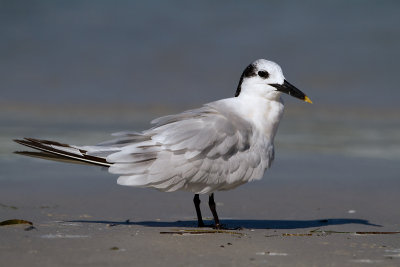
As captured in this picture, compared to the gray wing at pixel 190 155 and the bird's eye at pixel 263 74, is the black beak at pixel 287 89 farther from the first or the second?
the gray wing at pixel 190 155

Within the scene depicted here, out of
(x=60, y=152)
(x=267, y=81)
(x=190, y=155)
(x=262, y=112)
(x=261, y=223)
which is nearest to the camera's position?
(x=60, y=152)

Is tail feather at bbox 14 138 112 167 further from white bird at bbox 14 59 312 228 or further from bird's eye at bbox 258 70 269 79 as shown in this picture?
bird's eye at bbox 258 70 269 79

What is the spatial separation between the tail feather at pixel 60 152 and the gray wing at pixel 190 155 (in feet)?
0.31

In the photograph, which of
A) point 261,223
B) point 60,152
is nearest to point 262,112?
point 261,223

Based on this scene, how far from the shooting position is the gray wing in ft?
15.6

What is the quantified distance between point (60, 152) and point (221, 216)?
53.7 inches

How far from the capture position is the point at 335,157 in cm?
763

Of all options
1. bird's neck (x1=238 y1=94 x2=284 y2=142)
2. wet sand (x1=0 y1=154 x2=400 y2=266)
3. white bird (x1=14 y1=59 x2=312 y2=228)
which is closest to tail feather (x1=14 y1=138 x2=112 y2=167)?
white bird (x1=14 y1=59 x2=312 y2=228)

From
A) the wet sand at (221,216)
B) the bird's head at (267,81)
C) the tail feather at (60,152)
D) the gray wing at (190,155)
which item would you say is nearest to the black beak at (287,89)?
the bird's head at (267,81)

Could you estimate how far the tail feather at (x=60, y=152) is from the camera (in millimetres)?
4648

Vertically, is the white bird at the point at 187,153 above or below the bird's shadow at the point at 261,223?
above

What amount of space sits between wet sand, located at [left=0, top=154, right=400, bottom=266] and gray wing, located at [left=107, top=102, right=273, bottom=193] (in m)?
0.30

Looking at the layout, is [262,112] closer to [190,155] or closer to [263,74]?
[263,74]

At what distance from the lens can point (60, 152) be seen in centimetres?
466
